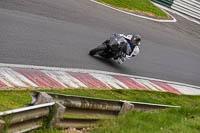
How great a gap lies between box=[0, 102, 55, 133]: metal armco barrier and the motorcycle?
23.4 ft

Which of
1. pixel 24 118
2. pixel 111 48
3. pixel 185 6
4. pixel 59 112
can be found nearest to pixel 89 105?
pixel 59 112

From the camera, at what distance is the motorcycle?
12742 mm

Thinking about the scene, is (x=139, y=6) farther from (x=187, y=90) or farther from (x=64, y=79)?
(x=64, y=79)

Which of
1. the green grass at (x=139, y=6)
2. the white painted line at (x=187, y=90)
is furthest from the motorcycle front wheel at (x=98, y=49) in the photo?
the green grass at (x=139, y=6)

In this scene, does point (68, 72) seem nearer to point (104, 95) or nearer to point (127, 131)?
point (104, 95)

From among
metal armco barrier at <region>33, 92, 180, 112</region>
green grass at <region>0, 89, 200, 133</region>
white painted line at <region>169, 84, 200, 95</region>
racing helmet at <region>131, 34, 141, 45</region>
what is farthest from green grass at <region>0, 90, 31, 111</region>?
white painted line at <region>169, 84, 200, 95</region>

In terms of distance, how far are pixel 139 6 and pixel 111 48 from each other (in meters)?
12.0

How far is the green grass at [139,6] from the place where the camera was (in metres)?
22.7

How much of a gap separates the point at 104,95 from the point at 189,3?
21231 mm

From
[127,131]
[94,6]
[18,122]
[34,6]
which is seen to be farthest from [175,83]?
[18,122]

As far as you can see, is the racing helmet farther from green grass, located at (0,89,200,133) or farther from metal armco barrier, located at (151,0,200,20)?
metal armco barrier, located at (151,0,200,20)

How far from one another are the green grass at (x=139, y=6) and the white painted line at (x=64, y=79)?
12.4 m

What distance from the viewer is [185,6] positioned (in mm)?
29516

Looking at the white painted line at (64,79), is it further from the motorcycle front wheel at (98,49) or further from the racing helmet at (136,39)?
the racing helmet at (136,39)
